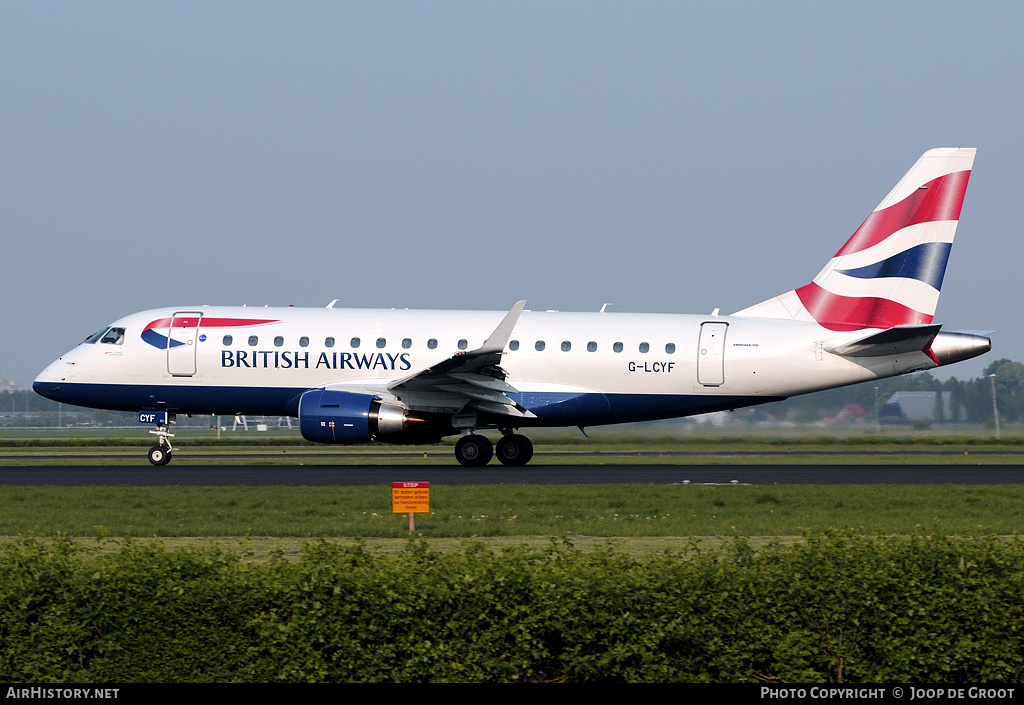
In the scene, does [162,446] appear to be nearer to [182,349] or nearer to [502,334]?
[182,349]

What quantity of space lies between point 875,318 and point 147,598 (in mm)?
25754

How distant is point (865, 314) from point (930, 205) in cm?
355

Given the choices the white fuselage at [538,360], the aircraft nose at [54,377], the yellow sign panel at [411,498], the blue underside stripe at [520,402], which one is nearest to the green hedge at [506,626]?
the yellow sign panel at [411,498]

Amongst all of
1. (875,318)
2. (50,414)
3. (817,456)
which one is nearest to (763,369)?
(875,318)

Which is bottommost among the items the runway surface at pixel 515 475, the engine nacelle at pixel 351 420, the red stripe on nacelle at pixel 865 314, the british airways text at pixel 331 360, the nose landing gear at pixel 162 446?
the runway surface at pixel 515 475

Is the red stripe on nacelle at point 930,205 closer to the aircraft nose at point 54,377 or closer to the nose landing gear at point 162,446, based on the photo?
the nose landing gear at point 162,446

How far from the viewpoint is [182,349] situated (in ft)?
100.0

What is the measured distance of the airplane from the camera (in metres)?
29.8

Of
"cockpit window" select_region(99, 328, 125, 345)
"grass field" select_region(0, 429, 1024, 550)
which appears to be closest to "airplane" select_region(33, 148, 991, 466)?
"cockpit window" select_region(99, 328, 125, 345)

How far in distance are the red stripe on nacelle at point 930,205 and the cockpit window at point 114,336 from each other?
21983mm

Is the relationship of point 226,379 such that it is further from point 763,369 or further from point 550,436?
point 550,436

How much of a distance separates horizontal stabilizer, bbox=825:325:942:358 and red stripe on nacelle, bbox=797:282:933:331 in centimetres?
95

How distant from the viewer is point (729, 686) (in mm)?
7902

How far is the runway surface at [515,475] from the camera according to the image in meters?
24.9
